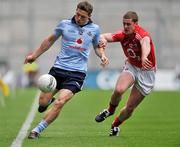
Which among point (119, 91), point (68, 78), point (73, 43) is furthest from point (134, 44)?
point (68, 78)

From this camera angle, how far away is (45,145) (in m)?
12.8

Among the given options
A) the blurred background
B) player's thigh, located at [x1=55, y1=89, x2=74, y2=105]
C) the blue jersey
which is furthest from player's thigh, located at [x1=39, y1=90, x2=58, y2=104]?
the blurred background

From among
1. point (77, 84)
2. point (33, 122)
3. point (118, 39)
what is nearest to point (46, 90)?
point (77, 84)

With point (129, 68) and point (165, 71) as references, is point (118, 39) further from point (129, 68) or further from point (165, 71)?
point (165, 71)

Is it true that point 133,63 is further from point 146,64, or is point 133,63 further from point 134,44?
point 146,64

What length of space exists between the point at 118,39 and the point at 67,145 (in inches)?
104

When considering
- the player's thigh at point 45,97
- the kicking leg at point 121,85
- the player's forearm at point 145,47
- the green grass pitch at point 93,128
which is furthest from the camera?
the kicking leg at point 121,85

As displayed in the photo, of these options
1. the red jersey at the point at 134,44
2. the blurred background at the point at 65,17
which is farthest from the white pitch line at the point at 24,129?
the blurred background at the point at 65,17

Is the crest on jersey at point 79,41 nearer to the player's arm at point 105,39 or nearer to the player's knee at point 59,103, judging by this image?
the player's arm at point 105,39

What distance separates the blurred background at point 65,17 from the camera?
47250mm


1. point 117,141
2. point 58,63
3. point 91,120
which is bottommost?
point 91,120

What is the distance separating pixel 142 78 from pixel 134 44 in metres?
0.66

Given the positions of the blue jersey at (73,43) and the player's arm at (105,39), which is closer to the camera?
the blue jersey at (73,43)

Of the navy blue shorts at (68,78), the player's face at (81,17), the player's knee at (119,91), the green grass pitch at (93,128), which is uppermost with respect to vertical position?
the player's face at (81,17)
